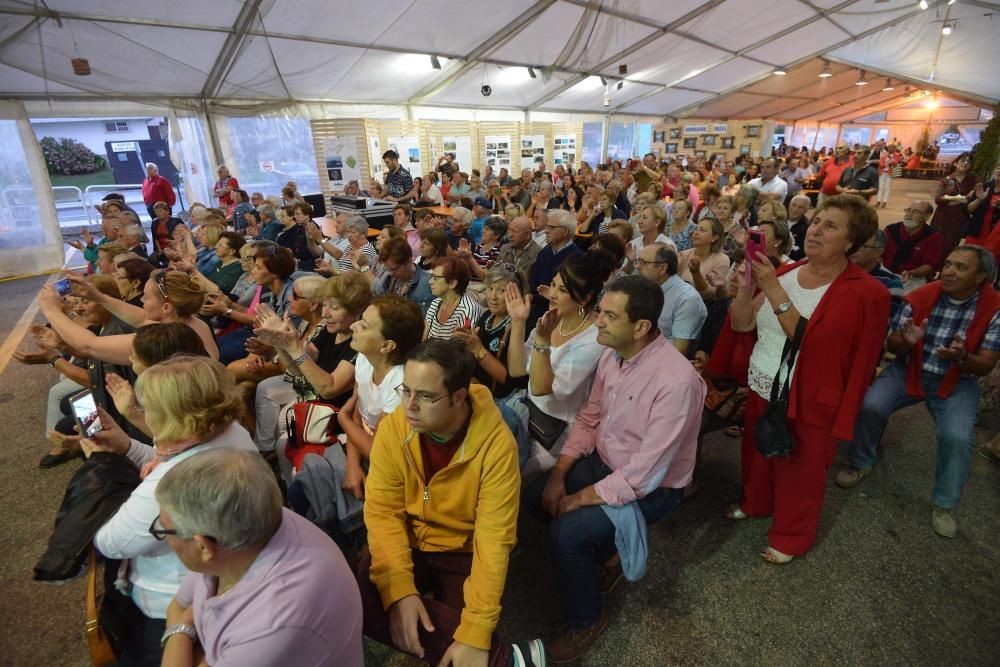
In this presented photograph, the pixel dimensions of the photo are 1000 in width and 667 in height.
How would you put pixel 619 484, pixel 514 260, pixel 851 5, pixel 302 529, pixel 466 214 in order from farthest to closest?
1. pixel 851 5
2. pixel 466 214
3. pixel 514 260
4. pixel 619 484
5. pixel 302 529

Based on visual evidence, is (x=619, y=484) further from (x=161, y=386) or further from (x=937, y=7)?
(x=937, y=7)

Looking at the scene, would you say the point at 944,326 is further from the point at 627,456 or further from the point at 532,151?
the point at 532,151

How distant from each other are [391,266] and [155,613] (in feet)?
8.88

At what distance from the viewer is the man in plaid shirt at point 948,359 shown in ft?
7.88

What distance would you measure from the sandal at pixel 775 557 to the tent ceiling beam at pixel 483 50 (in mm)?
9211

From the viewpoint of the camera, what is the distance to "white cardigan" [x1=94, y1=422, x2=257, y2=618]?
137 centimetres

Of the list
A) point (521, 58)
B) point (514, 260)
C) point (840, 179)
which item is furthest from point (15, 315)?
point (840, 179)

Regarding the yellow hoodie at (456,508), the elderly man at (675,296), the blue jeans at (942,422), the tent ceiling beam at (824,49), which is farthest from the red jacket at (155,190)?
the tent ceiling beam at (824,49)

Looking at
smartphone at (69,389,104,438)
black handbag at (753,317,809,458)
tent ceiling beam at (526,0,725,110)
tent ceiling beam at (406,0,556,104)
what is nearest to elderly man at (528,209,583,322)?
black handbag at (753,317,809,458)

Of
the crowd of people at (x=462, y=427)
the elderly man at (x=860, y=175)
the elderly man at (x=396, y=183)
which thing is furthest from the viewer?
the elderly man at (x=396, y=183)

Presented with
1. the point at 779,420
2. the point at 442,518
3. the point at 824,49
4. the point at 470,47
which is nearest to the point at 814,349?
the point at 779,420

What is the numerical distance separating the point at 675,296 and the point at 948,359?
1371 mm

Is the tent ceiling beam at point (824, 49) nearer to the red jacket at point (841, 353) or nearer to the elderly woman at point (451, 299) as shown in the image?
the red jacket at point (841, 353)

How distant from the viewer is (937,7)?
11.1 m
